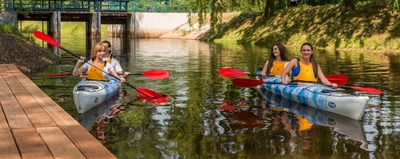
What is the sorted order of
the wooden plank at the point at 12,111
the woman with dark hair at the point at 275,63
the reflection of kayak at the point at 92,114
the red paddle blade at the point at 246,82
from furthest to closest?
the woman with dark hair at the point at 275,63, the red paddle blade at the point at 246,82, the reflection of kayak at the point at 92,114, the wooden plank at the point at 12,111

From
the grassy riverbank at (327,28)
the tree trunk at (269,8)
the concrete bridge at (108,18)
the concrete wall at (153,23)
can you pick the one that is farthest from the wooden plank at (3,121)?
the concrete wall at (153,23)

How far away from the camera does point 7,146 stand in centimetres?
550

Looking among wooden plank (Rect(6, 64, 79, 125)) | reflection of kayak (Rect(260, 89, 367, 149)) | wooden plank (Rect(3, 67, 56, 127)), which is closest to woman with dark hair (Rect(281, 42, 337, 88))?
reflection of kayak (Rect(260, 89, 367, 149))

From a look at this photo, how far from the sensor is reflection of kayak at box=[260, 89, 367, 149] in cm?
803

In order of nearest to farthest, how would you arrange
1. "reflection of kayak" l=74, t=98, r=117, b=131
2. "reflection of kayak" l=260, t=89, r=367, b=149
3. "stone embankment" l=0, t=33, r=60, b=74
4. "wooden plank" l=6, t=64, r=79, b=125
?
"wooden plank" l=6, t=64, r=79, b=125, "reflection of kayak" l=260, t=89, r=367, b=149, "reflection of kayak" l=74, t=98, r=117, b=131, "stone embankment" l=0, t=33, r=60, b=74

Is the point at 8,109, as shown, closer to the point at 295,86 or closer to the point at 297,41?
the point at 295,86

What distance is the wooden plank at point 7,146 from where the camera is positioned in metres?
5.18

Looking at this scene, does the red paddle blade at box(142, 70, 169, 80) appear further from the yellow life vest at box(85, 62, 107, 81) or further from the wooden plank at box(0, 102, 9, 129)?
the wooden plank at box(0, 102, 9, 129)

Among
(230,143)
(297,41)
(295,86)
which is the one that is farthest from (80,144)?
(297,41)

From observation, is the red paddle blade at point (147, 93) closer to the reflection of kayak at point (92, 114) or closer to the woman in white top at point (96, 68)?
the woman in white top at point (96, 68)

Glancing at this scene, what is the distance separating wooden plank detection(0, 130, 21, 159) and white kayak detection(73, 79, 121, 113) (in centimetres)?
334

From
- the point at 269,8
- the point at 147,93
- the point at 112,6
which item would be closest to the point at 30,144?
the point at 147,93

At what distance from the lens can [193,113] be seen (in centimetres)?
970

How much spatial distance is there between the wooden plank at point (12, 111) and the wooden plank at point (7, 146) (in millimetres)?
465
